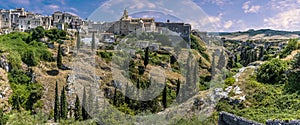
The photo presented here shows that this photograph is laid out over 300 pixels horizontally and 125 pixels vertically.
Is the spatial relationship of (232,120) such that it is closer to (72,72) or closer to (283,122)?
(283,122)

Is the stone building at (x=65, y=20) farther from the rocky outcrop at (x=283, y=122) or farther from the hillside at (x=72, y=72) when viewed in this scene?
the rocky outcrop at (x=283, y=122)

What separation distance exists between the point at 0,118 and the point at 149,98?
15.9m

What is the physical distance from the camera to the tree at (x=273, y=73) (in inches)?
704

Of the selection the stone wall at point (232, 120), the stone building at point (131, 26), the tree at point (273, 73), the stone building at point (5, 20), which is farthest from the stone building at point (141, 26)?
the stone wall at point (232, 120)

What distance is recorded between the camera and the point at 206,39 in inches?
2682

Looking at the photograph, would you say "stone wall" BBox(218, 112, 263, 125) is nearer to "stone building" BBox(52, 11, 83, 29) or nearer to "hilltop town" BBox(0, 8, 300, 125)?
"hilltop town" BBox(0, 8, 300, 125)

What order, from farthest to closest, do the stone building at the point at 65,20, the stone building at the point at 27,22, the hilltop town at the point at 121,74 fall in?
the stone building at the point at 65,20 < the stone building at the point at 27,22 < the hilltop town at the point at 121,74

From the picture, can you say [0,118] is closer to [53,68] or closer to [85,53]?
[53,68]

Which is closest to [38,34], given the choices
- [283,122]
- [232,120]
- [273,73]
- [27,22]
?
[27,22]

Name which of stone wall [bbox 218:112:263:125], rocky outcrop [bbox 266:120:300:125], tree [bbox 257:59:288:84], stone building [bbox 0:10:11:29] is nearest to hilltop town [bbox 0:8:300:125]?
tree [bbox 257:59:288:84]

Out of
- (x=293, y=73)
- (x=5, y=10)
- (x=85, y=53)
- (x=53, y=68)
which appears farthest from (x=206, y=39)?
(x=293, y=73)

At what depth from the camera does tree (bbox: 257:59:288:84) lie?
58.7ft

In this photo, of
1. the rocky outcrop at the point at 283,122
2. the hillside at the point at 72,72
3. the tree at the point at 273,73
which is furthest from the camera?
the hillside at the point at 72,72

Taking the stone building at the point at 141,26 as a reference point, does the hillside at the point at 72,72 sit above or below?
below
